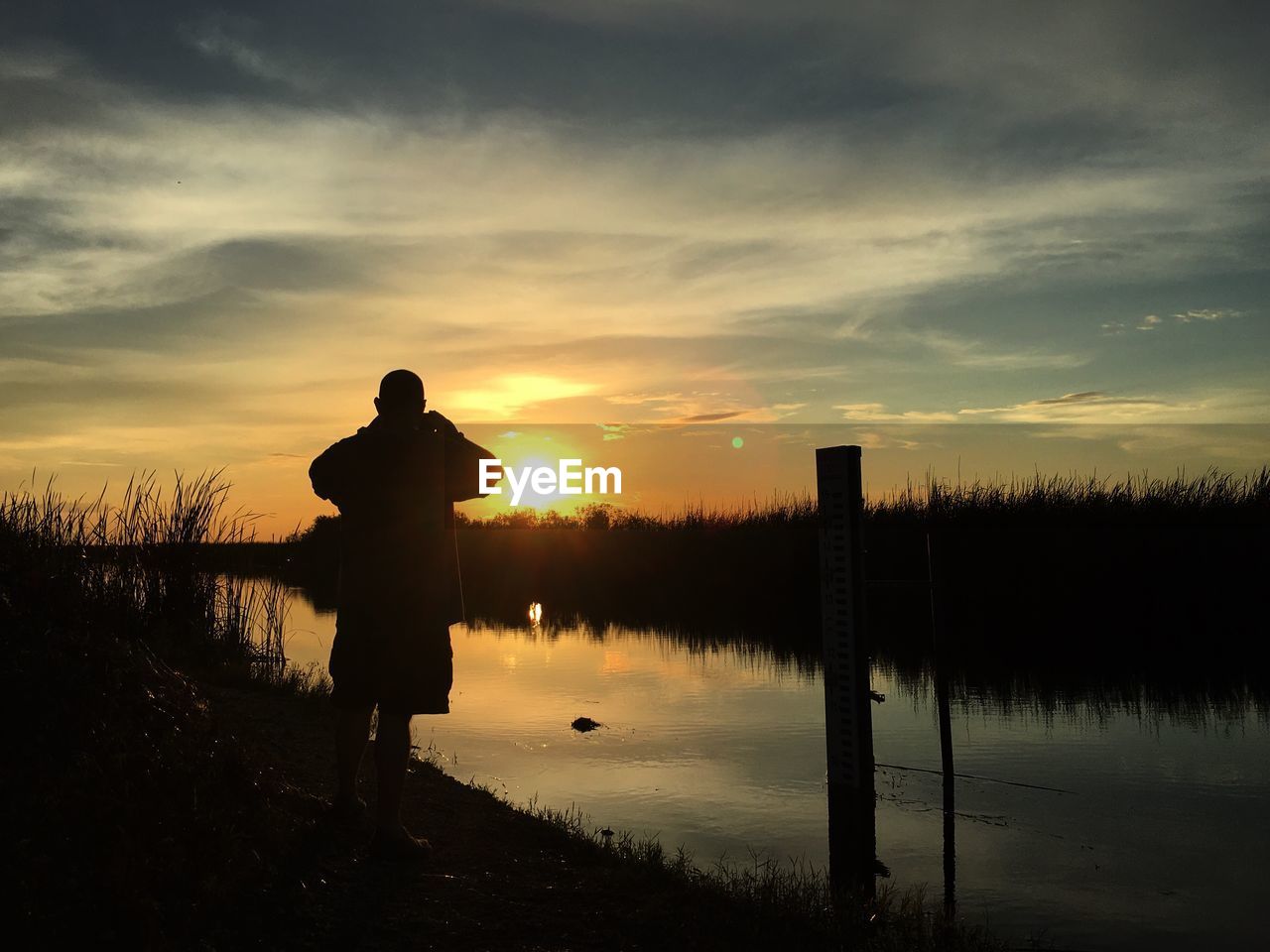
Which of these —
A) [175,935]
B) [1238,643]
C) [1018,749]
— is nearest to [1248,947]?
[1018,749]

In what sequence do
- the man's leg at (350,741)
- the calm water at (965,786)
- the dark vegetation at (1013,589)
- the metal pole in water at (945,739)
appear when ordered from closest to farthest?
the man's leg at (350,741) → the calm water at (965,786) → the metal pole in water at (945,739) → the dark vegetation at (1013,589)

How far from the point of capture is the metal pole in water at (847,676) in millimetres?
7582

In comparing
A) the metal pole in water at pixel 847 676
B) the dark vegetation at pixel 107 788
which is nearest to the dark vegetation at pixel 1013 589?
the metal pole in water at pixel 847 676

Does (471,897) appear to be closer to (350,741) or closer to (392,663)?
(350,741)

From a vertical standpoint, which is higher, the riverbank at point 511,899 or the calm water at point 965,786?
the riverbank at point 511,899

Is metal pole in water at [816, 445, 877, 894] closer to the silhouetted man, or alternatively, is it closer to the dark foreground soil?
the dark foreground soil

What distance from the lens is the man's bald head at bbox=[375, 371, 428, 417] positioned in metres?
5.42

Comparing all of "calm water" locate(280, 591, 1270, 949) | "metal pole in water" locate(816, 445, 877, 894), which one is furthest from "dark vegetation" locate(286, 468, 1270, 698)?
"metal pole in water" locate(816, 445, 877, 894)

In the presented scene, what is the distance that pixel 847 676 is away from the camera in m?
7.65

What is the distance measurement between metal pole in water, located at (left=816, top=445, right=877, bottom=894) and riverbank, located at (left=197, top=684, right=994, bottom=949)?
2.73 ft

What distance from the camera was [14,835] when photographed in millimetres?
4309

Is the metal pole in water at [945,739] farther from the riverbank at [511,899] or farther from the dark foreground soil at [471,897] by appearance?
the dark foreground soil at [471,897]

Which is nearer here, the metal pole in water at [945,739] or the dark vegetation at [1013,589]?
the metal pole in water at [945,739]

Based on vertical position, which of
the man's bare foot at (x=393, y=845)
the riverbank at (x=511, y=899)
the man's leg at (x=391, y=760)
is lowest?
the riverbank at (x=511, y=899)
